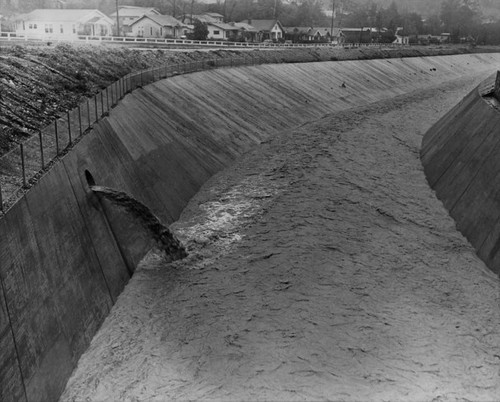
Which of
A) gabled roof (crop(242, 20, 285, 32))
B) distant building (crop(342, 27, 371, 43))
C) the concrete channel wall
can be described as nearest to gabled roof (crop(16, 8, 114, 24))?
the concrete channel wall

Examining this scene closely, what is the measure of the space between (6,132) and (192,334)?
1120 cm

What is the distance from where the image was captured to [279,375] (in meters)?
14.5

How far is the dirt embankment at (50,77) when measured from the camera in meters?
22.7

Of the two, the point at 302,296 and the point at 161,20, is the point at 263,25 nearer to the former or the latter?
the point at 161,20

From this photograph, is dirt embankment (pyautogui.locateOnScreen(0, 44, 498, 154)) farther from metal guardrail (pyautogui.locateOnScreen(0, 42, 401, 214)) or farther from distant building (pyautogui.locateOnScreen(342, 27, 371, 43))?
distant building (pyautogui.locateOnScreen(342, 27, 371, 43))

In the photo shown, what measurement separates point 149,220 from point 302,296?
6733 mm

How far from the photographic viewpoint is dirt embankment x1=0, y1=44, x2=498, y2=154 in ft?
74.4

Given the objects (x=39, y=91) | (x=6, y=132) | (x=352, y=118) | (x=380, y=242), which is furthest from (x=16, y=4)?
(x=380, y=242)

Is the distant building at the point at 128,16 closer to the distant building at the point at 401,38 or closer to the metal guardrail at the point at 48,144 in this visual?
the metal guardrail at the point at 48,144

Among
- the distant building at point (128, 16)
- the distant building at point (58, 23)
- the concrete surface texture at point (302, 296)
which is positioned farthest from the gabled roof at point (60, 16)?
the concrete surface texture at point (302, 296)

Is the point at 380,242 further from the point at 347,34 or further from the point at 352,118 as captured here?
the point at 347,34

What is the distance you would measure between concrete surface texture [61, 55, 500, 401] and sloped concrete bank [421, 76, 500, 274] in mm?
639

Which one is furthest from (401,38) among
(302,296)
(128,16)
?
(302,296)

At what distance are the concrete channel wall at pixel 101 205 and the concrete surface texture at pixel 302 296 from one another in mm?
503
